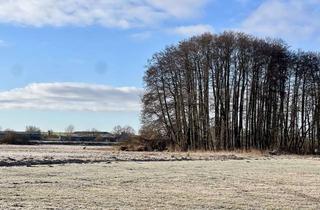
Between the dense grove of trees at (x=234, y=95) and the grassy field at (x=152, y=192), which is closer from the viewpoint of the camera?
the grassy field at (x=152, y=192)

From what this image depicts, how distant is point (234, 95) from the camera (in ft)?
281

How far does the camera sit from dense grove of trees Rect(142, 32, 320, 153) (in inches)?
3334

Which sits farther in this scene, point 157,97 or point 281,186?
point 157,97

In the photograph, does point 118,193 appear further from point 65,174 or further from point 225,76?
point 225,76

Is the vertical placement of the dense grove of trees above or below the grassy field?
above

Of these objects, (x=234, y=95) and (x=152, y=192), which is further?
(x=234, y=95)

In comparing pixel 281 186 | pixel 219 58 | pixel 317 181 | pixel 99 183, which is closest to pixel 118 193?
pixel 99 183

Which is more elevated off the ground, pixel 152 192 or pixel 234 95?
pixel 234 95

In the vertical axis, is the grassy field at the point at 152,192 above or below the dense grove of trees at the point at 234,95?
below

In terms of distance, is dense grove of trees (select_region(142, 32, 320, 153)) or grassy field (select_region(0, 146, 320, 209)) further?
dense grove of trees (select_region(142, 32, 320, 153))

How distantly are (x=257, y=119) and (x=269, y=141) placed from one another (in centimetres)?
388

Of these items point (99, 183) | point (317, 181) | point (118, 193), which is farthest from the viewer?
point (317, 181)

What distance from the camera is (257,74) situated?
86000mm

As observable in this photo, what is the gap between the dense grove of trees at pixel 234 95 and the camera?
8469 cm
